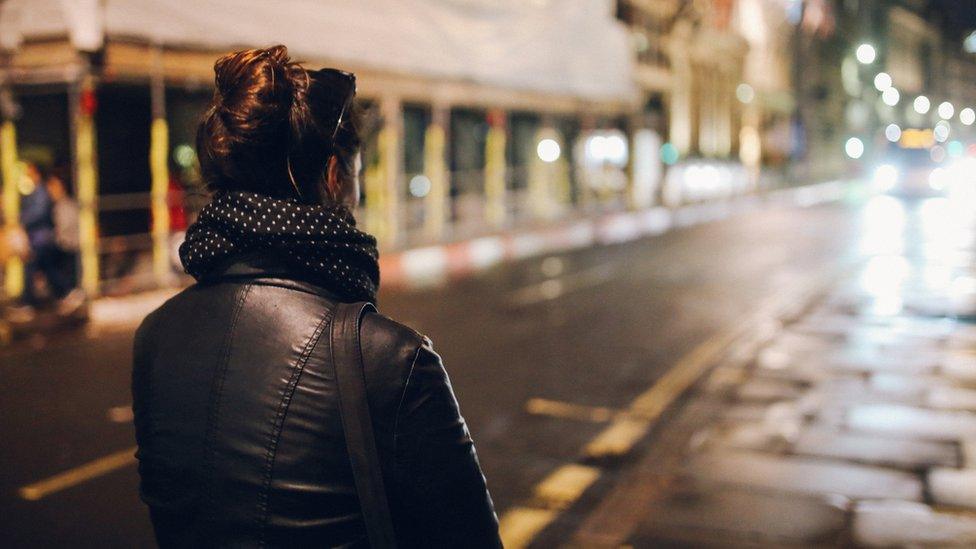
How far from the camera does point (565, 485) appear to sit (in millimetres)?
6043

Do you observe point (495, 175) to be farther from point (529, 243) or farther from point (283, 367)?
point (283, 367)

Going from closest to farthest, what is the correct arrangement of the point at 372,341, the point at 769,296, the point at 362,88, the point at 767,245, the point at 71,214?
the point at 372,341, the point at 71,214, the point at 769,296, the point at 362,88, the point at 767,245

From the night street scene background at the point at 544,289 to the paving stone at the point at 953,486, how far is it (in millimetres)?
22

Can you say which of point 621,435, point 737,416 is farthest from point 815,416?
point 621,435

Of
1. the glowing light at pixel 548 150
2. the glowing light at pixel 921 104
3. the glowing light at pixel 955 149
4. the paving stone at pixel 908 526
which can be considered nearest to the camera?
the paving stone at pixel 908 526

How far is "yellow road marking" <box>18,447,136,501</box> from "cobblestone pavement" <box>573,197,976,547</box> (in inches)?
121

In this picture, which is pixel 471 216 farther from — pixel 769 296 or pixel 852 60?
pixel 852 60

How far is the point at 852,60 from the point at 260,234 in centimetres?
7976

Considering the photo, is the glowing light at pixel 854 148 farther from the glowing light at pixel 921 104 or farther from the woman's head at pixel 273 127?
the woman's head at pixel 273 127

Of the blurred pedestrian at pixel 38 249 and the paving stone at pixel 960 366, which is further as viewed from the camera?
the blurred pedestrian at pixel 38 249

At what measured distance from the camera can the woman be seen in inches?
64.2

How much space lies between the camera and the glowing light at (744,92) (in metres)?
50.2

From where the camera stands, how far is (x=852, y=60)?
7494cm

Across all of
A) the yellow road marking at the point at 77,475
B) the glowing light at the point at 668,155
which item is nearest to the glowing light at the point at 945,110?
the glowing light at the point at 668,155
